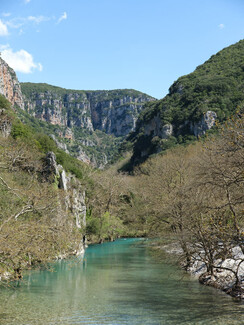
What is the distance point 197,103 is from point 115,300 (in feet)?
278

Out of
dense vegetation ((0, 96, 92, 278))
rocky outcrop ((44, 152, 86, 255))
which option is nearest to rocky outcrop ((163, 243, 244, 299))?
dense vegetation ((0, 96, 92, 278))

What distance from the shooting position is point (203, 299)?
1898cm

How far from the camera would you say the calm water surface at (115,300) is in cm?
1573

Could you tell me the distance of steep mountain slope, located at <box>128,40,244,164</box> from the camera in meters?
86.4

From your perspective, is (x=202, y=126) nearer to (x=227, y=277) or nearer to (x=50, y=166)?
(x=50, y=166)

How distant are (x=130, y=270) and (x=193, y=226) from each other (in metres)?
10.3

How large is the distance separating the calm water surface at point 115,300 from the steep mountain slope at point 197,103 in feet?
189

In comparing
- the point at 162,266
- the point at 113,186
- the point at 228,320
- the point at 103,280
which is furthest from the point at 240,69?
the point at 228,320

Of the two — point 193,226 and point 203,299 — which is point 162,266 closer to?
point 193,226

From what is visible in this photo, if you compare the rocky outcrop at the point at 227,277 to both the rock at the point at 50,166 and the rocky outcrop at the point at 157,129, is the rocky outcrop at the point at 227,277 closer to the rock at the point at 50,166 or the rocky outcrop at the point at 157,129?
the rock at the point at 50,166

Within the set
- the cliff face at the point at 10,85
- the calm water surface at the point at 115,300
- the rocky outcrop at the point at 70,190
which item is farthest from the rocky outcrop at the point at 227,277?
the cliff face at the point at 10,85

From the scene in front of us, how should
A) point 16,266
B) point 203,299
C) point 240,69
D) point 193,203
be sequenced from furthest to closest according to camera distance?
point 240,69
point 193,203
point 16,266
point 203,299

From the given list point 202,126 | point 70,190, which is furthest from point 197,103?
point 70,190

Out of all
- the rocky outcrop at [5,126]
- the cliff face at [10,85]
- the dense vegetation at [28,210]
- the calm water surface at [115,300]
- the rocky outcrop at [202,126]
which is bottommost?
the calm water surface at [115,300]
